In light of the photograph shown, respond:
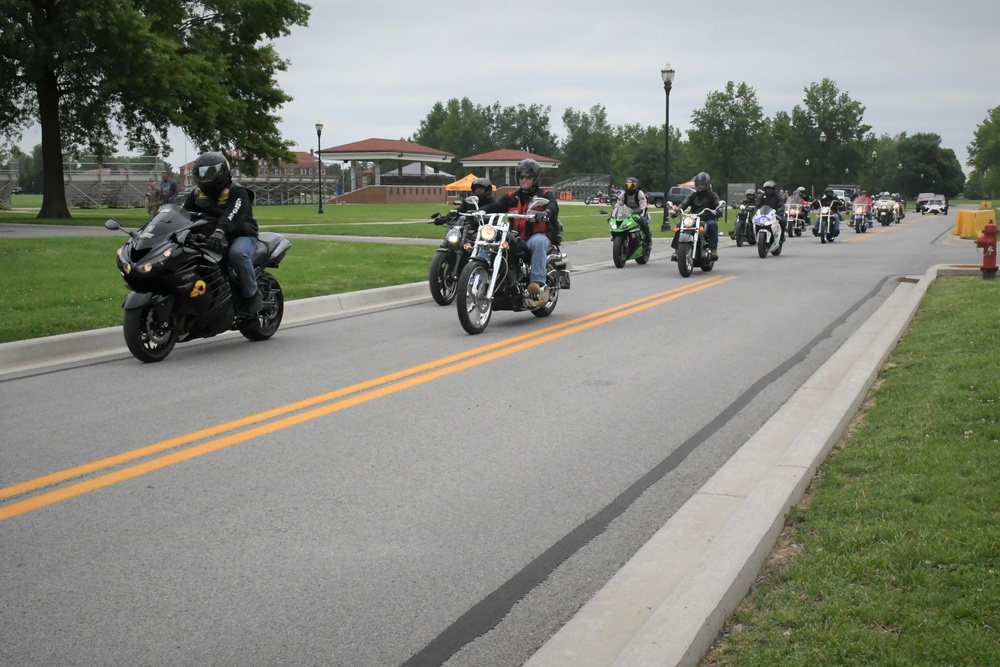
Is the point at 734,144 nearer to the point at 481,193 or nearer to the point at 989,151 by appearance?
the point at 989,151

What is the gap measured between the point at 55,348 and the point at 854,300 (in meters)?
10.9

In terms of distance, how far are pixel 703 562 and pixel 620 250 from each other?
61.9ft

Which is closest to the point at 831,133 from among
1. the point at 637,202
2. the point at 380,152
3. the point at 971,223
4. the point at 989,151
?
the point at 989,151

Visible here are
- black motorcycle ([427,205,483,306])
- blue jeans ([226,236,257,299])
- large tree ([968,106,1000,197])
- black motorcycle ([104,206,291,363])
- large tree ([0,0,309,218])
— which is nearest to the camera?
black motorcycle ([104,206,291,363])

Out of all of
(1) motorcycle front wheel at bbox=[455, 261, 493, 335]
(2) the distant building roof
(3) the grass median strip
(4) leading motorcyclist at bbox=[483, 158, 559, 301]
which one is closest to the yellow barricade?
(4) leading motorcyclist at bbox=[483, 158, 559, 301]

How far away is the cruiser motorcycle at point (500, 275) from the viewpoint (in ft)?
39.5

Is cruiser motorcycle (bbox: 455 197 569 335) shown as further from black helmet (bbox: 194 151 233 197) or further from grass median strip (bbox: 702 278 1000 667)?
grass median strip (bbox: 702 278 1000 667)

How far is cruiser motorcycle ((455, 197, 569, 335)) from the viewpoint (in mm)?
12055

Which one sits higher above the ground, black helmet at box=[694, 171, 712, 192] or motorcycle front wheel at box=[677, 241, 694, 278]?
black helmet at box=[694, 171, 712, 192]

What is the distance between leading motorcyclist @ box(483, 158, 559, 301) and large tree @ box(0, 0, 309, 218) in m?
24.2

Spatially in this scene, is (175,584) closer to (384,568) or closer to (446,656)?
(384,568)

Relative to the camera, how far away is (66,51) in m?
34.4

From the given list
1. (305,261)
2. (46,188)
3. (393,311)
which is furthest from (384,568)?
(46,188)

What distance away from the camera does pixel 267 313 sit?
1192 cm
